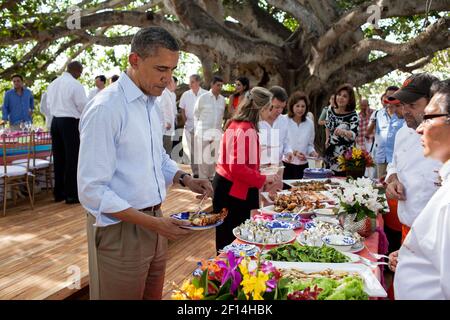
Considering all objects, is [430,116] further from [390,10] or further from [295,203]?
→ [390,10]

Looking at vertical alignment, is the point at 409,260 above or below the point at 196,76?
below

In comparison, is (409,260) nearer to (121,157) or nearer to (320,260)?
(320,260)

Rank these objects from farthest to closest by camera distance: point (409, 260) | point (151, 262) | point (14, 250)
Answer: point (14, 250) → point (151, 262) → point (409, 260)

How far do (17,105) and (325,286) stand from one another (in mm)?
7837

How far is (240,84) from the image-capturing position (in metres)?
6.27

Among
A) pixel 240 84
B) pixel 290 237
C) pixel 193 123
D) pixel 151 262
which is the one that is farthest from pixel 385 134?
pixel 151 262

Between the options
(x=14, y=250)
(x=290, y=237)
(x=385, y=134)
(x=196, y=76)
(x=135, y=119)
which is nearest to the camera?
(x=135, y=119)

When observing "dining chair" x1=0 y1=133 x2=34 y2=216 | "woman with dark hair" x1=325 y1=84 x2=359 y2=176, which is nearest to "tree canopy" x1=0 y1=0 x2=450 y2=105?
"woman with dark hair" x1=325 y1=84 x2=359 y2=176

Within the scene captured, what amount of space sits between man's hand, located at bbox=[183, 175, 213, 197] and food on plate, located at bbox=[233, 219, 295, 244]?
311mm

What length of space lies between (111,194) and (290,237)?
115 centimetres

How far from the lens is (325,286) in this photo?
5.53ft

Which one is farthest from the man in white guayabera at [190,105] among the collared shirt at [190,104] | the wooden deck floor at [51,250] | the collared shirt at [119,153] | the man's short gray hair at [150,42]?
the man's short gray hair at [150,42]

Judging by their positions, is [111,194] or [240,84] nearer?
[111,194]

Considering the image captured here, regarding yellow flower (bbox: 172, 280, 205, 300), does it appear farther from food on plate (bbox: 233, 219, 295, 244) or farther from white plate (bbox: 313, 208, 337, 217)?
white plate (bbox: 313, 208, 337, 217)
